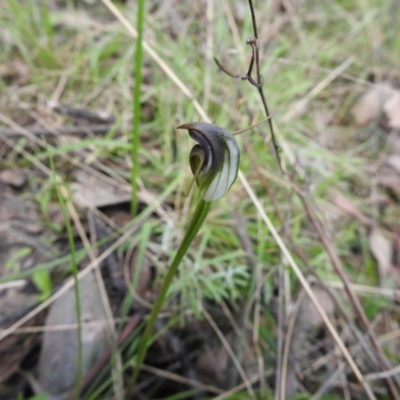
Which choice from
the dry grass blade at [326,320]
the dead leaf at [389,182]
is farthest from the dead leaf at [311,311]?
the dead leaf at [389,182]

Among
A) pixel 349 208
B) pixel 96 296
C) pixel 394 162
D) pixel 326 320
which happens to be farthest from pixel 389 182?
pixel 96 296

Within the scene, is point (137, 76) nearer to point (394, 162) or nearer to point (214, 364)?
point (214, 364)

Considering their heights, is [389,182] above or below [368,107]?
below

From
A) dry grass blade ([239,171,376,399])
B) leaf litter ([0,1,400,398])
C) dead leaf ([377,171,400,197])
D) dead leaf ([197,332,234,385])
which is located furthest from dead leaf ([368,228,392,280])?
dead leaf ([197,332,234,385])

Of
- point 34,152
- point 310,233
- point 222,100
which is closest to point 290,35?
point 222,100

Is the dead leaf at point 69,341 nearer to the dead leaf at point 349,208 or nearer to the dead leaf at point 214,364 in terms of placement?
the dead leaf at point 214,364

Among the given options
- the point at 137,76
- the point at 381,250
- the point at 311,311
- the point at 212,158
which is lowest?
the point at 311,311
